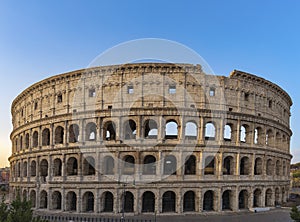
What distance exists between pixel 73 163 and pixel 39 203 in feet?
23.0

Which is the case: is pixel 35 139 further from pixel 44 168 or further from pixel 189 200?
pixel 189 200

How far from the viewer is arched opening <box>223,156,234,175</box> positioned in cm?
3314

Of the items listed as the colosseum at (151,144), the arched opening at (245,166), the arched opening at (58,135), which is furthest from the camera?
the arched opening at (58,135)

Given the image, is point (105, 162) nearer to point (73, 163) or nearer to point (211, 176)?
point (73, 163)

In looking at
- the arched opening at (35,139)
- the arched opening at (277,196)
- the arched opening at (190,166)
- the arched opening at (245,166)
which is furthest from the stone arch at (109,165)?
the arched opening at (277,196)

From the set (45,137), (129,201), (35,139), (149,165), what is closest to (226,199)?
(149,165)

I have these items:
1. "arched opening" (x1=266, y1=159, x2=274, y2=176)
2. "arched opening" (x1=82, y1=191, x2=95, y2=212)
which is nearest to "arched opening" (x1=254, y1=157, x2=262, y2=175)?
"arched opening" (x1=266, y1=159, x2=274, y2=176)

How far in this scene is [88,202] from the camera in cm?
3309

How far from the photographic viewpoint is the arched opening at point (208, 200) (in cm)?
3219

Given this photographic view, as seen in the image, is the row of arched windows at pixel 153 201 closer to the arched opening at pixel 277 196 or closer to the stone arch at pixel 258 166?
the stone arch at pixel 258 166


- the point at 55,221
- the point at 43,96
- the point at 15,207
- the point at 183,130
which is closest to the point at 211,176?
the point at 183,130

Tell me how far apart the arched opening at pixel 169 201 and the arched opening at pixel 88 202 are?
8.48 m

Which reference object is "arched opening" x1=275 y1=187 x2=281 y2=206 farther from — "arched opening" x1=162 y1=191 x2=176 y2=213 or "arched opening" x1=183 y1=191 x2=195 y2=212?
"arched opening" x1=162 y1=191 x2=176 y2=213

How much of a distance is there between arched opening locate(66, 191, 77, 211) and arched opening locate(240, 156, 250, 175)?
21244mm
